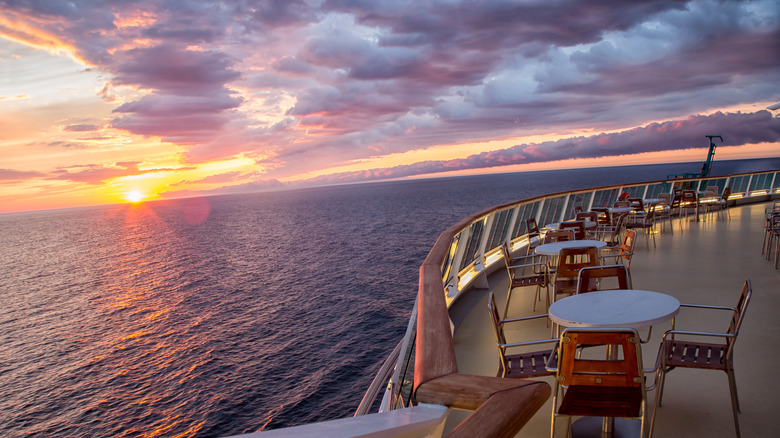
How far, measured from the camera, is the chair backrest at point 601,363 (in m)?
1.88

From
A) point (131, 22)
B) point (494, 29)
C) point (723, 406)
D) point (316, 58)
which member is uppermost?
point (131, 22)

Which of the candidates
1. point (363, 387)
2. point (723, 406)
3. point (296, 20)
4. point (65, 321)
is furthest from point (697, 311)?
point (65, 321)

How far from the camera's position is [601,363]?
1980 mm

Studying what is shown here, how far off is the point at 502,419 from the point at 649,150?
4381cm

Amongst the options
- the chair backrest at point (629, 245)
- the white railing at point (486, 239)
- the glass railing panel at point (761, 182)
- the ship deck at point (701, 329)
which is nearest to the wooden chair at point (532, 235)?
the white railing at point (486, 239)

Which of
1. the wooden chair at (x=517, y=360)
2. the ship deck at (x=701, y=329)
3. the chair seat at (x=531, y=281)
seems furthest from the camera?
the chair seat at (x=531, y=281)

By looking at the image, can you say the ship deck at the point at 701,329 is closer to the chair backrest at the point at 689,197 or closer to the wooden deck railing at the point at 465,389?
the wooden deck railing at the point at 465,389

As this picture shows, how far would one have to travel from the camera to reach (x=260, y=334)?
21.5 metres

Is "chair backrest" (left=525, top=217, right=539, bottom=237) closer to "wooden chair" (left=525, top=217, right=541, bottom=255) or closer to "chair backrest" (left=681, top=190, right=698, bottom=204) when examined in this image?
"wooden chair" (left=525, top=217, right=541, bottom=255)

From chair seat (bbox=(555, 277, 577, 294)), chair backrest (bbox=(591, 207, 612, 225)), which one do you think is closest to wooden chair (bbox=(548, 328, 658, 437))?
chair seat (bbox=(555, 277, 577, 294))

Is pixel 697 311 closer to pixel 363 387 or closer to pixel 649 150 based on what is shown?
pixel 363 387

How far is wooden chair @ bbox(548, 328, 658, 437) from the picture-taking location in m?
1.88

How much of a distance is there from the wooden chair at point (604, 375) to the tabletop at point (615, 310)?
1.13 ft

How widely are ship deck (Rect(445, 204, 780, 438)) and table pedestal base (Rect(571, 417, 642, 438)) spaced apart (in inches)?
5.1
